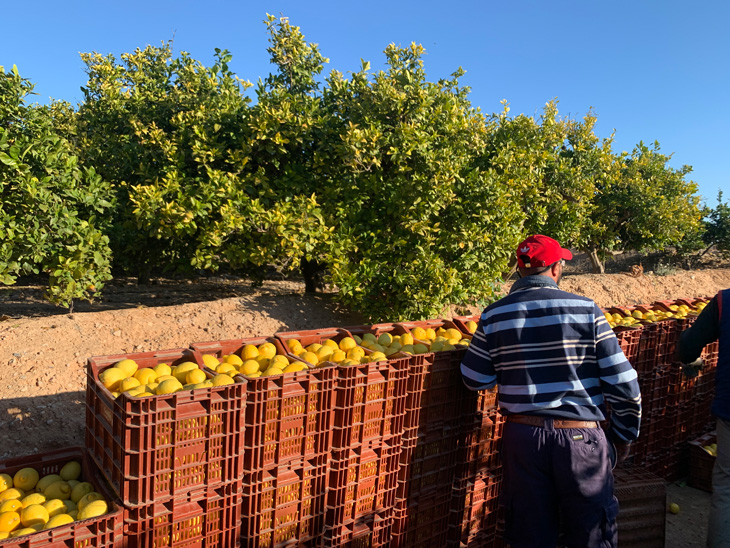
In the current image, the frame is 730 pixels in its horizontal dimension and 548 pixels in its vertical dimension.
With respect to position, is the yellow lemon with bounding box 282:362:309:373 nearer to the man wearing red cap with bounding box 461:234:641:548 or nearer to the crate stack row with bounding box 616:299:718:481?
the man wearing red cap with bounding box 461:234:641:548

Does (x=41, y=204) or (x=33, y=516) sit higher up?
(x=41, y=204)

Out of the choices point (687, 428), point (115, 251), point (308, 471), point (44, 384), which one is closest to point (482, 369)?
point (308, 471)

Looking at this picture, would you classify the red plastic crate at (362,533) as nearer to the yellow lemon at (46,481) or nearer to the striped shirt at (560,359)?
the striped shirt at (560,359)

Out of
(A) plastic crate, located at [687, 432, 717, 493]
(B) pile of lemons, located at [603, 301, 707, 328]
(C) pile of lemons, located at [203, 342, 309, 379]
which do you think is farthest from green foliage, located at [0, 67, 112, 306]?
(A) plastic crate, located at [687, 432, 717, 493]

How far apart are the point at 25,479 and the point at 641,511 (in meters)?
4.05

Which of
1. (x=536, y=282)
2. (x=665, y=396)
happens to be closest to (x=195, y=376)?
(x=536, y=282)

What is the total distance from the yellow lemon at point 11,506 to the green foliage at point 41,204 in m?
4.31

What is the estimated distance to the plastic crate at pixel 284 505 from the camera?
2436 mm

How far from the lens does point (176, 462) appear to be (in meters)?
2.22

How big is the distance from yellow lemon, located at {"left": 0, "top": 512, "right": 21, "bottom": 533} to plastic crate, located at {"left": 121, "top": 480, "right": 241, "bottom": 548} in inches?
22.0

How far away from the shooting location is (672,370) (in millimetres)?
4805

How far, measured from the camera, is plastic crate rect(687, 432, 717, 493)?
4891 mm

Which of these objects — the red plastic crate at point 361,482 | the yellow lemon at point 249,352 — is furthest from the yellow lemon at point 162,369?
the red plastic crate at point 361,482

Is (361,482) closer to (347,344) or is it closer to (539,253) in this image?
(347,344)
